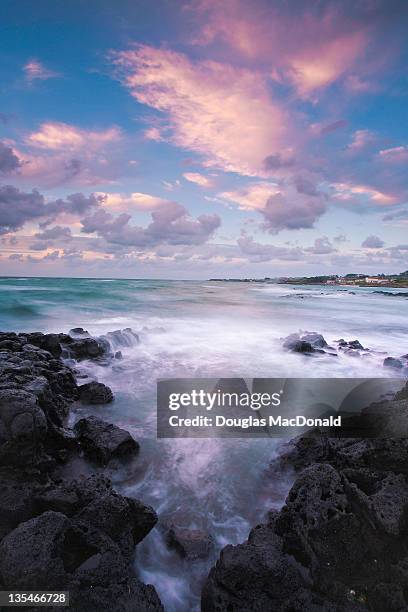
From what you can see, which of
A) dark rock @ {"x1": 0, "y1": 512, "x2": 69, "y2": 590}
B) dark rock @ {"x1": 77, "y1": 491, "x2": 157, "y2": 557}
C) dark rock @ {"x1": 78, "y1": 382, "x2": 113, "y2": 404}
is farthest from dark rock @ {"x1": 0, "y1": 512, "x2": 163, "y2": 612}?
dark rock @ {"x1": 78, "y1": 382, "x2": 113, "y2": 404}

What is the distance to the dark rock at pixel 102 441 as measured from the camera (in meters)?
5.95

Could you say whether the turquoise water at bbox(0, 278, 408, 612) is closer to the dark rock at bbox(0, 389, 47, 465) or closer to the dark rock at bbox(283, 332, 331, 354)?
the dark rock at bbox(283, 332, 331, 354)

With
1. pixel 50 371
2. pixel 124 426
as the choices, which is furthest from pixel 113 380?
pixel 124 426

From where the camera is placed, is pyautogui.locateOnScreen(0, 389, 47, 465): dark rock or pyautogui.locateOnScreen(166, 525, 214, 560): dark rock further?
pyautogui.locateOnScreen(0, 389, 47, 465): dark rock

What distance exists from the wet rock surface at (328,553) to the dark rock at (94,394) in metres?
5.49

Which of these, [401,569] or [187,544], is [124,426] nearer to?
[187,544]

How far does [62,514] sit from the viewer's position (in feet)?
11.9

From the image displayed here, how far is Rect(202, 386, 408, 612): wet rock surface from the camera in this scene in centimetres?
322

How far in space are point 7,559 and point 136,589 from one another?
1.19m

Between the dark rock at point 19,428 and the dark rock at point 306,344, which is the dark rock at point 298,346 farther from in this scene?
the dark rock at point 19,428

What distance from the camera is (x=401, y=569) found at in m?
3.22

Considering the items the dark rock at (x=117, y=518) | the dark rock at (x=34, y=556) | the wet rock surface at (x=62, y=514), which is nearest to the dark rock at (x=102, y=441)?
the wet rock surface at (x=62, y=514)

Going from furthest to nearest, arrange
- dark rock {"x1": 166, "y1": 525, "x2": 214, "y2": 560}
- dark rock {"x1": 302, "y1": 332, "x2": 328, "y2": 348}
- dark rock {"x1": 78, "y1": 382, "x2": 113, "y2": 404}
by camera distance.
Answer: dark rock {"x1": 302, "y1": 332, "x2": 328, "y2": 348} < dark rock {"x1": 78, "y1": 382, "x2": 113, "y2": 404} < dark rock {"x1": 166, "y1": 525, "x2": 214, "y2": 560}

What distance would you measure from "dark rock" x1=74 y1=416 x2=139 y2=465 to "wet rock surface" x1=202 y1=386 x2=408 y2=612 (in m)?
2.91
